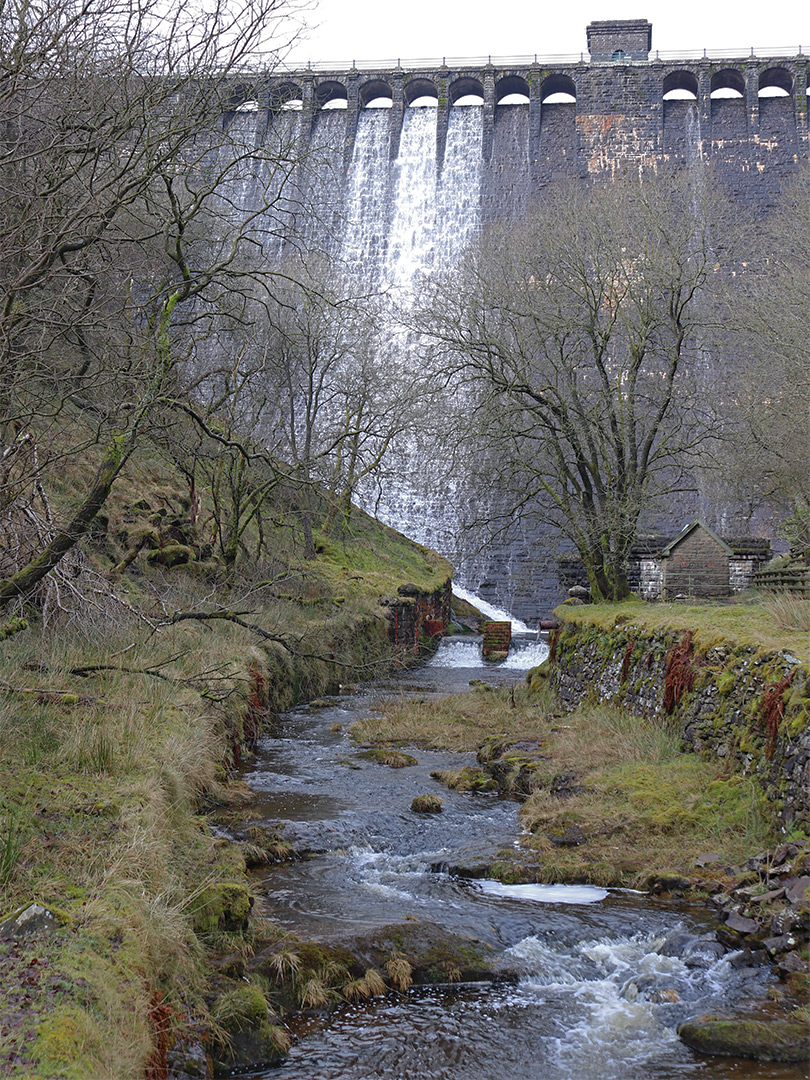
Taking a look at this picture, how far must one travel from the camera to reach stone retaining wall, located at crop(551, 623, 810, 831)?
6777 millimetres

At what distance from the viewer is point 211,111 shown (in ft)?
20.7

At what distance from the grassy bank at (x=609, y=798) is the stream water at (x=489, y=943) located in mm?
272

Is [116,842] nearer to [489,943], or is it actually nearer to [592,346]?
[489,943]

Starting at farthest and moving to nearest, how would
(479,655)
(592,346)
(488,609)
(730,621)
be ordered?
(488,609)
(479,655)
(592,346)
(730,621)

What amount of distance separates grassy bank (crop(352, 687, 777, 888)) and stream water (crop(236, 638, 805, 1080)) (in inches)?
10.7

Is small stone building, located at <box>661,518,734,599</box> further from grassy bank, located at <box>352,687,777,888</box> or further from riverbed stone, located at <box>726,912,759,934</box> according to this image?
riverbed stone, located at <box>726,912,759,934</box>

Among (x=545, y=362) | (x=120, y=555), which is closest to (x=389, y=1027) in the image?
(x=120, y=555)

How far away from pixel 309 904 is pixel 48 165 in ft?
17.0

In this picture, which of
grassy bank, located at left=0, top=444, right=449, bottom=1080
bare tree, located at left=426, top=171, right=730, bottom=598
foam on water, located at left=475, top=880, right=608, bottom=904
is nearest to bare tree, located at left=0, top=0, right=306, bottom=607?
grassy bank, located at left=0, top=444, right=449, bottom=1080

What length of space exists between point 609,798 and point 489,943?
3074 millimetres

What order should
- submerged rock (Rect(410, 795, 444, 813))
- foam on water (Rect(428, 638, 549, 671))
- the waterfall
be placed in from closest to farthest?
submerged rock (Rect(410, 795, 444, 813)) < foam on water (Rect(428, 638, 549, 671)) < the waterfall

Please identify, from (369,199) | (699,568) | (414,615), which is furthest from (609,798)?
(369,199)

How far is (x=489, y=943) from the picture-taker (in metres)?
5.73

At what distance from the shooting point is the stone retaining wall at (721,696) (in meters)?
6.78
